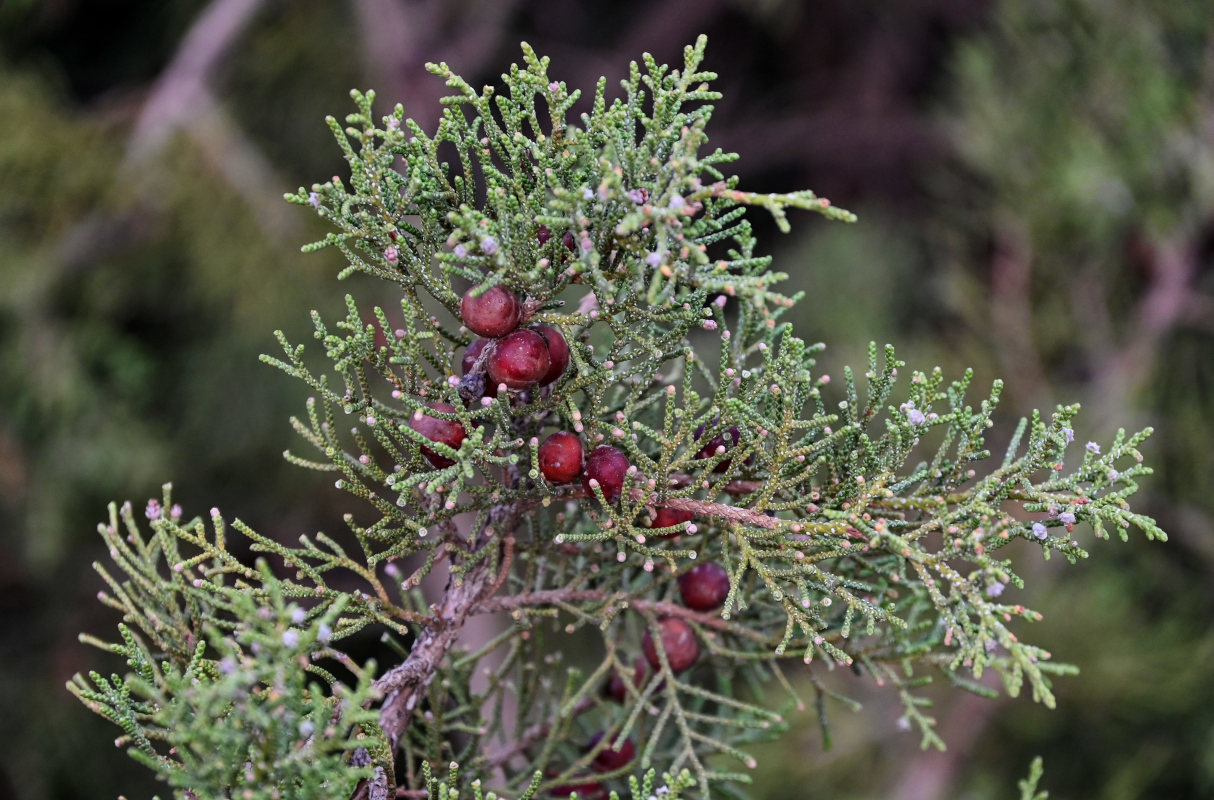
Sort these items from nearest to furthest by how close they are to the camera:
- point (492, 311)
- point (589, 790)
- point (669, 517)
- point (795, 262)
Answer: point (492, 311), point (669, 517), point (589, 790), point (795, 262)

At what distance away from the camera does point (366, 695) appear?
0.58 m

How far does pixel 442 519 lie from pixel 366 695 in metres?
0.21

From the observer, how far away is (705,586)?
0.88 metres

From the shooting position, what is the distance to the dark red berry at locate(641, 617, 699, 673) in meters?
0.88

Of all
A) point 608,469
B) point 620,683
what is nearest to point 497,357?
point 608,469

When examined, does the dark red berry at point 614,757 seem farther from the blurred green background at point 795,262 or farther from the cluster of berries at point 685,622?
the blurred green background at point 795,262

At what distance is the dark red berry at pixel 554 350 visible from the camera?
0.75m

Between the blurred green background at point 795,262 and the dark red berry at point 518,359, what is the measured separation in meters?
1.51

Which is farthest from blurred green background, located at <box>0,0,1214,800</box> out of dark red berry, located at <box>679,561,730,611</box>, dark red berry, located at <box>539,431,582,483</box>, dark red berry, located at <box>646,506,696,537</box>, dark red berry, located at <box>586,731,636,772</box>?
dark red berry, located at <box>539,431,582,483</box>

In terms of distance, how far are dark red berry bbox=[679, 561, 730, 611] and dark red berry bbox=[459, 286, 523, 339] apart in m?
0.32

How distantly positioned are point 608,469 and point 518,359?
12 centimetres

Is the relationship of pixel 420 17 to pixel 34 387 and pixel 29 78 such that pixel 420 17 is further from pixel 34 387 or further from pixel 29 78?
pixel 34 387

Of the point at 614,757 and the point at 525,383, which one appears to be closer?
the point at 525,383

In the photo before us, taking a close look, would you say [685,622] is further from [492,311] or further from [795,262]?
[795,262]
